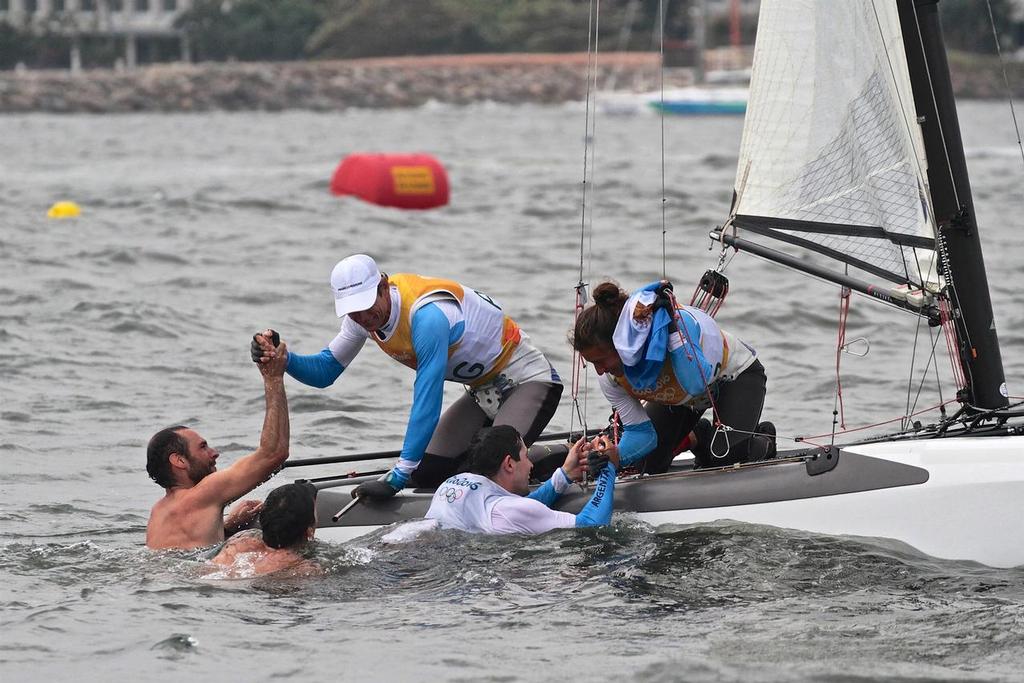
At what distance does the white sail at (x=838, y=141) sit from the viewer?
780 cm

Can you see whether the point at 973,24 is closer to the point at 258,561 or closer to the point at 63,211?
the point at 63,211

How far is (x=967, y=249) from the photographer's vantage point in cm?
779

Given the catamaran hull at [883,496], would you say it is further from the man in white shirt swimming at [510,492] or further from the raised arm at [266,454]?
the raised arm at [266,454]

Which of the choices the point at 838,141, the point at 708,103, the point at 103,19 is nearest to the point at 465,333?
the point at 838,141

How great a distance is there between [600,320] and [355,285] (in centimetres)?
117

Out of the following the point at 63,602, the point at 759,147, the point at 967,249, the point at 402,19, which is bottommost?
the point at 63,602

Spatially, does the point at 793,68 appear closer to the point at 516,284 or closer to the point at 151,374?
the point at 151,374

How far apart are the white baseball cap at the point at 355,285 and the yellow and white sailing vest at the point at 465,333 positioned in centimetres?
19

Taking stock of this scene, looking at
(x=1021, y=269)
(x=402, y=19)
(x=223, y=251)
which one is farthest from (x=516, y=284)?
(x=402, y=19)

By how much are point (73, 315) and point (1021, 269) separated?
11216 mm

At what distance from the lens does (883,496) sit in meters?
7.40

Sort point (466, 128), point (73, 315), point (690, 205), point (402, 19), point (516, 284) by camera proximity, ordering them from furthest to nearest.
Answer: point (402, 19) → point (466, 128) → point (690, 205) → point (516, 284) → point (73, 315)

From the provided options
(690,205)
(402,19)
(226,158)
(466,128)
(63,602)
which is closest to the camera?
(63,602)

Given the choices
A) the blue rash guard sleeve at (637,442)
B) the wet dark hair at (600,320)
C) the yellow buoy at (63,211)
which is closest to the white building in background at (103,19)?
the yellow buoy at (63,211)
